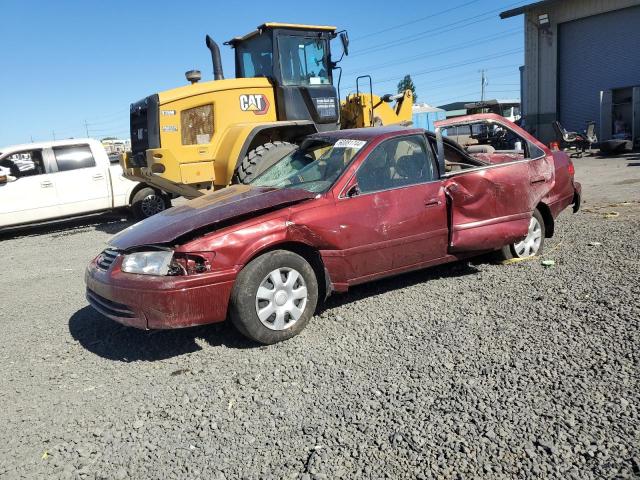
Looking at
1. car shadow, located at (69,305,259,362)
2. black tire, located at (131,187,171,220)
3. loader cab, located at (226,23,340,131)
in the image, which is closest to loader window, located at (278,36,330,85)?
loader cab, located at (226,23,340,131)

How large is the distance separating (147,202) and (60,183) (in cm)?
173

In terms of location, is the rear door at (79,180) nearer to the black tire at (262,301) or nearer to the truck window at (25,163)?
the truck window at (25,163)

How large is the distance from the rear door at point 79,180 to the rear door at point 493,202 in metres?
8.34

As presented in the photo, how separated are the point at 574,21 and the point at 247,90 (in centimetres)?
1790

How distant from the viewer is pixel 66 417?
126 inches

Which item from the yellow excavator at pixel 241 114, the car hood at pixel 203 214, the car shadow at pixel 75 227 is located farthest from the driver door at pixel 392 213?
the car shadow at pixel 75 227

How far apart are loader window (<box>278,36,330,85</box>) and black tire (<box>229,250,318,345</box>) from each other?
230 inches

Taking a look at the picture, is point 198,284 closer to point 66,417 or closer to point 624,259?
point 66,417

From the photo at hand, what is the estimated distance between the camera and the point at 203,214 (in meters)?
4.10

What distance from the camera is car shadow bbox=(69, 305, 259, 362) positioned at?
160 inches

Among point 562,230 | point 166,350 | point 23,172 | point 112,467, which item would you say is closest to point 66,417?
point 112,467

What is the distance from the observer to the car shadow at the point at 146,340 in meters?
4.07

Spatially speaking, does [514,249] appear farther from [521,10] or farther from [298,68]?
[521,10]

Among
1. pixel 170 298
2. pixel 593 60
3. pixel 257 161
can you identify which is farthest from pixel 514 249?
pixel 593 60
